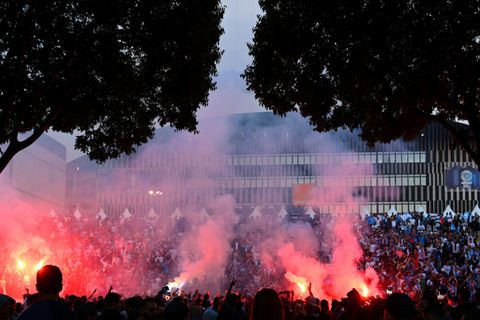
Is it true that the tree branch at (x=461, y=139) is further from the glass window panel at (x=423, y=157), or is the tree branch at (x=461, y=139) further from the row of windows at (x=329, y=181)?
the glass window panel at (x=423, y=157)

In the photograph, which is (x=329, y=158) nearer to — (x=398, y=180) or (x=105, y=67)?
(x=398, y=180)

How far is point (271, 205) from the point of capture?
281 feet

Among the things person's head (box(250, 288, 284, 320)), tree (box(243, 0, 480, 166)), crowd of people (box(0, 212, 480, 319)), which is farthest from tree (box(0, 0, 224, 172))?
crowd of people (box(0, 212, 480, 319))

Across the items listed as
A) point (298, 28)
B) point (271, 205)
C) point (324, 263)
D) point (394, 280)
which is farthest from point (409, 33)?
point (271, 205)

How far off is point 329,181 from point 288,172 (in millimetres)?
5682

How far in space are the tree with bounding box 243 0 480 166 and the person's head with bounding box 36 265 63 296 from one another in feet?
29.9

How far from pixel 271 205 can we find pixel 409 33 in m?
73.9

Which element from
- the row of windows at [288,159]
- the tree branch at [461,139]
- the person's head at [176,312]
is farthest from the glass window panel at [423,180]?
the person's head at [176,312]

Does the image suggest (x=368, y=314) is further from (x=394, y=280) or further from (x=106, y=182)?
(x=106, y=182)

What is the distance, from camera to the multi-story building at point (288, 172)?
273 feet

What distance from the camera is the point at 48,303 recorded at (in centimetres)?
432

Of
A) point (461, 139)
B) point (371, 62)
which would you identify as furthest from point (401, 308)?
point (461, 139)

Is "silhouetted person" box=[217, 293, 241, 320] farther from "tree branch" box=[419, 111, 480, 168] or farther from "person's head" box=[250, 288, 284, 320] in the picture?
"tree branch" box=[419, 111, 480, 168]

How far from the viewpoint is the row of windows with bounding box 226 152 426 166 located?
3342 inches
